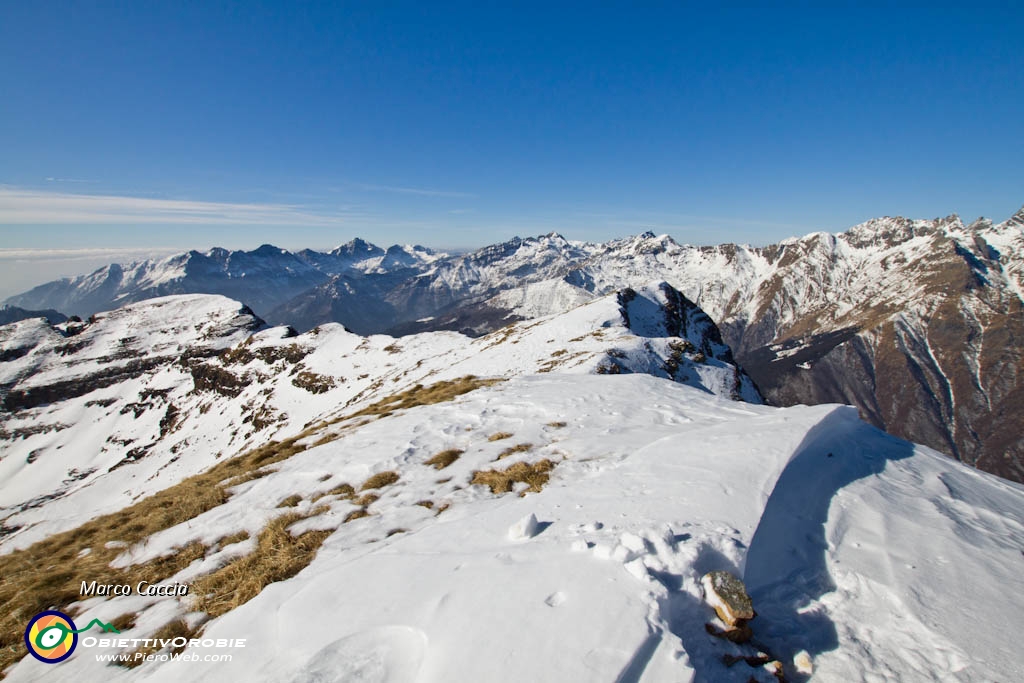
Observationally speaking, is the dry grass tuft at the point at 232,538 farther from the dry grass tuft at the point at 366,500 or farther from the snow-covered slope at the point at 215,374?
the snow-covered slope at the point at 215,374

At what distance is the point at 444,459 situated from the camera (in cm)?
1247

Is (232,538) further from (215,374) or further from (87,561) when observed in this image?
(215,374)

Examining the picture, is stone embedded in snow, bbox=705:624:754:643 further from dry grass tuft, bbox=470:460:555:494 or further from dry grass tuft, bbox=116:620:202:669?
dry grass tuft, bbox=116:620:202:669

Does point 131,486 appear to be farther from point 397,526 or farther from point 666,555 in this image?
point 666,555

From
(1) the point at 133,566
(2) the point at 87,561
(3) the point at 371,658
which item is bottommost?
(2) the point at 87,561

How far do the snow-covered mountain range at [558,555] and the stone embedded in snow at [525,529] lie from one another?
0.03m

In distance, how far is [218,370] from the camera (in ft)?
347

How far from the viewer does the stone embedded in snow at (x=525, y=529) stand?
6.90 m

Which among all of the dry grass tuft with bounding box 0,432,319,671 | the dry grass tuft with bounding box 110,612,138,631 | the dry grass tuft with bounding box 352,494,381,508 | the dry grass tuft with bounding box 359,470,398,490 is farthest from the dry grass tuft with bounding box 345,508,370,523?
the dry grass tuft with bounding box 110,612,138,631

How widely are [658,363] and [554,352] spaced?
34.6 feet

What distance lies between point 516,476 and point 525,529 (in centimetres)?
392

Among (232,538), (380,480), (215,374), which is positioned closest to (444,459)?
(380,480)

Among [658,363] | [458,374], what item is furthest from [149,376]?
[658,363]

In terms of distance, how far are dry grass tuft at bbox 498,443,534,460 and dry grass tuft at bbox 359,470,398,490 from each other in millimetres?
3132
